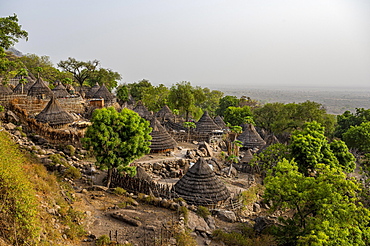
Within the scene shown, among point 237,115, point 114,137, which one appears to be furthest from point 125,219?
point 237,115

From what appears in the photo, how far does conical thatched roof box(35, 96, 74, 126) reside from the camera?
2539cm

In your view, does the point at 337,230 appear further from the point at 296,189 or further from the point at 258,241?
the point at 258,241

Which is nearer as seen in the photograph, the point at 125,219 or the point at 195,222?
the point at 125,219

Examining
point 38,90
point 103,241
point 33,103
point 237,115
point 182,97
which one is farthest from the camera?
point 237,115

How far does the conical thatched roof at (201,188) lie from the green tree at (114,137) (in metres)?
3.56

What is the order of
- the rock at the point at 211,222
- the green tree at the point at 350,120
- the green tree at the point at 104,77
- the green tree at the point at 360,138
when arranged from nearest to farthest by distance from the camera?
the rock at the point at 211,222 → the green tree at the point at 360,138 → the green tree at the point at 350,120 → the green tree at the point at 104,77

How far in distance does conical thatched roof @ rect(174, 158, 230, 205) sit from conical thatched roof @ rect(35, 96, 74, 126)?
1513cm

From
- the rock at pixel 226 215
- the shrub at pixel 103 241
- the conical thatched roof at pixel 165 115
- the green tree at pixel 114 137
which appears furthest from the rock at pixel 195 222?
the conical thatched roof at pixel 165 115

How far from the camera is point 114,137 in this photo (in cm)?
1536

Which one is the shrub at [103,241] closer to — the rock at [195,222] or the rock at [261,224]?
the rock at [195,222]

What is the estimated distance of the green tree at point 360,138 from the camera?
3117 cm

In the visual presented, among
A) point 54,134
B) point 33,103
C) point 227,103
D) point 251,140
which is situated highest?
point 33,103

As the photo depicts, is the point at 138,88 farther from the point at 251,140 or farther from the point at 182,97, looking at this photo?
the point at 251,140

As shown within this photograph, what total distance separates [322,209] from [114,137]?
36.6 ft
